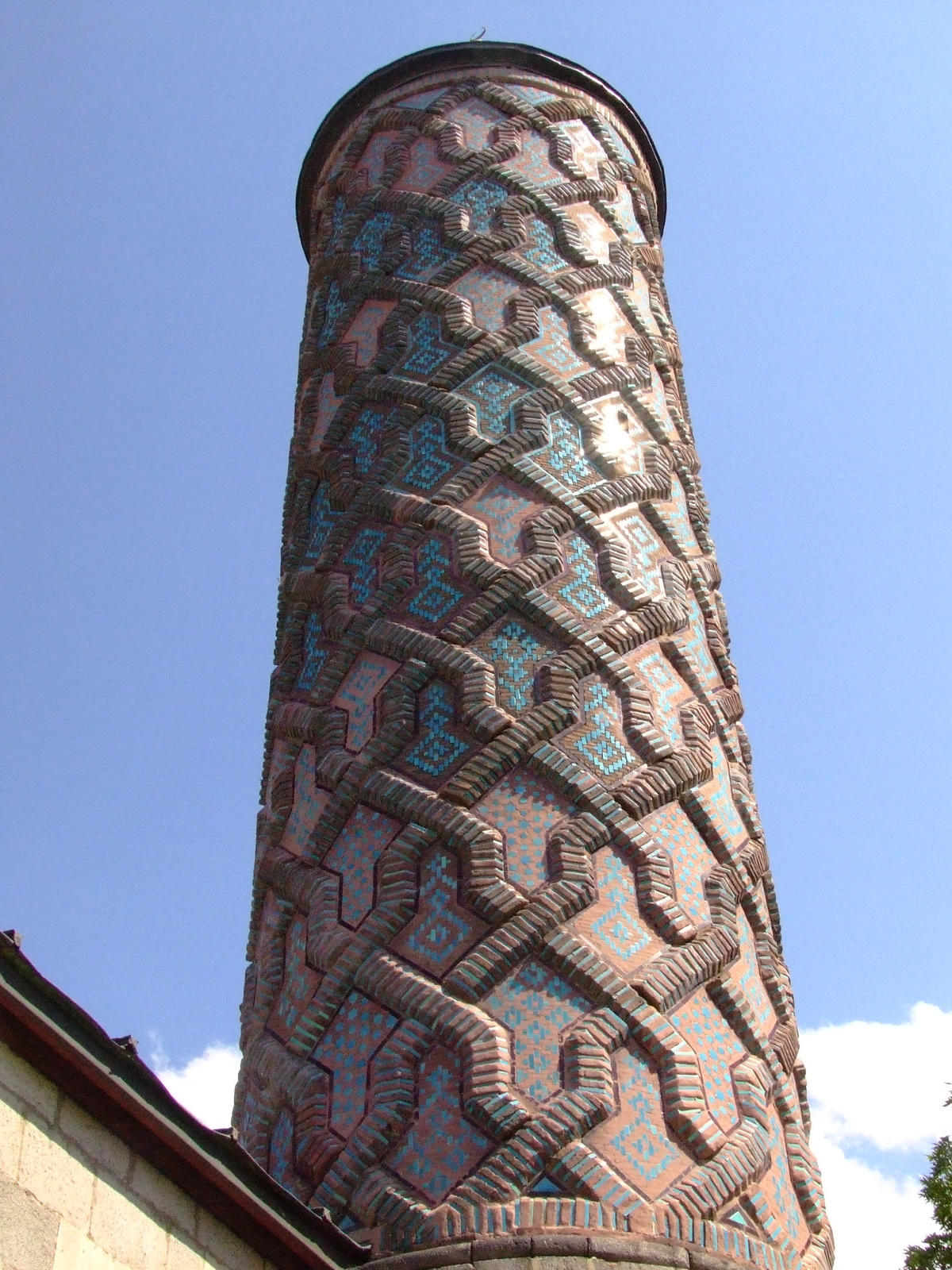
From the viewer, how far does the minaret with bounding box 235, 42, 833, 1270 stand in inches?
113

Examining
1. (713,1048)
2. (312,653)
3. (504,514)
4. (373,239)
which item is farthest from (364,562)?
(713,1048)

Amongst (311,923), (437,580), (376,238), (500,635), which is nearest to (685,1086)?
(311,923)

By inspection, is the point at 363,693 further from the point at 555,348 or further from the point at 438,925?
the point at 555,348

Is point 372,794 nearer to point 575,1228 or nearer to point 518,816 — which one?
point 518,816

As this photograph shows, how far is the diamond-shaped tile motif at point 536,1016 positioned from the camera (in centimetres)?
291

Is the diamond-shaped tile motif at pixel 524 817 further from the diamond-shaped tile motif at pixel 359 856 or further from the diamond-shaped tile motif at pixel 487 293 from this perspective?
the diamond-shaped tile motif at pixel 487 293

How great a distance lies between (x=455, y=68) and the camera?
528 centimetres

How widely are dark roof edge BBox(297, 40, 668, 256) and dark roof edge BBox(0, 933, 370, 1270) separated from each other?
412cm

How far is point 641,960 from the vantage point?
10.2 ft

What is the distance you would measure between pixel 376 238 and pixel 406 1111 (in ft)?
9.99

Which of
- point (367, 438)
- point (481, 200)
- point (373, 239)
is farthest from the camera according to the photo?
A: point (373, 239)

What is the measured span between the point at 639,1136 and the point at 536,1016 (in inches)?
12.6

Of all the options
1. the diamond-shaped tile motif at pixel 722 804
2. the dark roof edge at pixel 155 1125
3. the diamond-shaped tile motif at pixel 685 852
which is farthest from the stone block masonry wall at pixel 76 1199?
the diamond-shaped tile motif at pixel 722 804

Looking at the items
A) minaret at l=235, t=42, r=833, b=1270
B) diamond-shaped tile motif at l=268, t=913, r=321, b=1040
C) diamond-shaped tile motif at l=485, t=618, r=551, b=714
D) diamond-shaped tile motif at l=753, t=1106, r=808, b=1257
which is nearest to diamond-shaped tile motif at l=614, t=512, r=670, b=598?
minaret at l=235, t=42, r=833, b=1270
